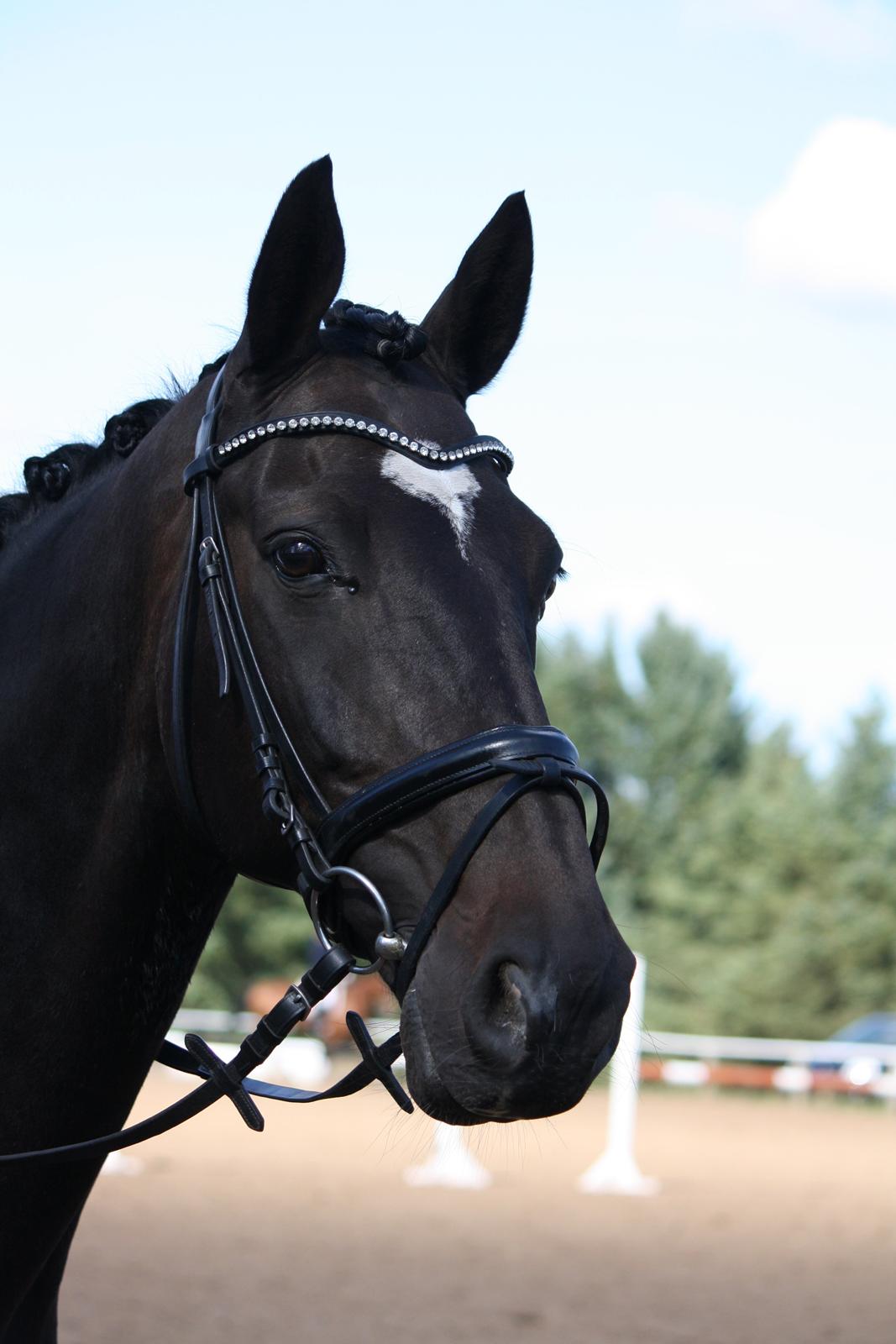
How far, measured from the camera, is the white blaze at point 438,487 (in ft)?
7.65

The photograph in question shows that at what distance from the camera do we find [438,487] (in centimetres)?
236

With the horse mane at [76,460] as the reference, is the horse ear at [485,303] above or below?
above

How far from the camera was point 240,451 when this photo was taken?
8.13ft

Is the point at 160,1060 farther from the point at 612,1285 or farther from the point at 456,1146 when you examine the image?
the point at 456,1146

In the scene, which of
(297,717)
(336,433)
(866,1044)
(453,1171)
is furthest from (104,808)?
(866,1044)

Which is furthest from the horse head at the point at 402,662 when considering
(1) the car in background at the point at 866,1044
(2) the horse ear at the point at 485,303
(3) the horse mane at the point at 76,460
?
(1) the car in background at the point at 866,1044

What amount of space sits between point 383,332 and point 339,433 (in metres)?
0.27

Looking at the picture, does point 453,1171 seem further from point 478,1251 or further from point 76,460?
point 76,460

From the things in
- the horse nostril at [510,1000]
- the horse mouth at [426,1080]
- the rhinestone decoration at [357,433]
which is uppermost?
the rhinestone decoration at [357,433]

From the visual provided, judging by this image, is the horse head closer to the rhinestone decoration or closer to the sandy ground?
the rhinestone decoration

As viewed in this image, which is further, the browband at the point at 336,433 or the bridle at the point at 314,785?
the browband at the point at 336,433

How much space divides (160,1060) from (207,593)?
1050 mm

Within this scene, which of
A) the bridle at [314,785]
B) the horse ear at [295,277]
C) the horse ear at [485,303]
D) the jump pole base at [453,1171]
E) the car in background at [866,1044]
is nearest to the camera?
the bridle at [314,785]

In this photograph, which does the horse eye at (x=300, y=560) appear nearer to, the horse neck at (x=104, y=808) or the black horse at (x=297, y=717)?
the black horse at (x=297, y=717)
